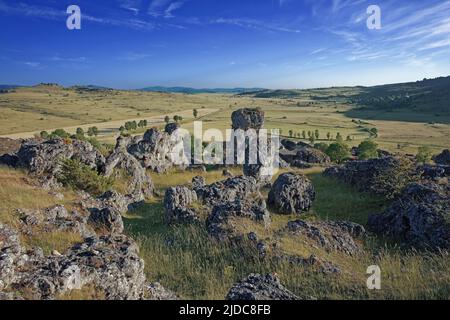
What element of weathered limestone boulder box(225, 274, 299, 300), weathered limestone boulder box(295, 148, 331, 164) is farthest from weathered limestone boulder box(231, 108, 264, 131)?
weathered limestone boulder box(225, 274, 299, 300)

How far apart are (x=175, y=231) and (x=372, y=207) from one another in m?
12.4

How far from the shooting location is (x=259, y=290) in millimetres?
7398

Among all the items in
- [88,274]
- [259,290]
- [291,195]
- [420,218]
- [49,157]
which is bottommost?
[291,195]

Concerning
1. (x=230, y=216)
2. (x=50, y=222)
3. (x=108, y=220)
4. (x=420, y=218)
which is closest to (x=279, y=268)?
(x=230, y=216)

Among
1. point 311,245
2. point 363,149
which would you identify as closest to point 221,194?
point 311,245

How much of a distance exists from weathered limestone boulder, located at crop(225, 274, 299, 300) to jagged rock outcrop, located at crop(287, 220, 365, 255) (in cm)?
575

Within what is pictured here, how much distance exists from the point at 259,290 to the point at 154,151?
29645mm

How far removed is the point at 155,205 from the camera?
936 inches

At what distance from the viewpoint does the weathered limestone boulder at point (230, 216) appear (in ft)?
43.9

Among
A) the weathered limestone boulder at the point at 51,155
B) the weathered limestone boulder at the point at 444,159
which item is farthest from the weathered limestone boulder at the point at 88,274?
the weathered limestone boulder at the point at 444,159

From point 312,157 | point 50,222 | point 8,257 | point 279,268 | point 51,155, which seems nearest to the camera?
point 8,257

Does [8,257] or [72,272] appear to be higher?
[8,257]

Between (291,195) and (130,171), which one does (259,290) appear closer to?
(291,195)

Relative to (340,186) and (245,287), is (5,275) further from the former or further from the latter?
(340,186)
